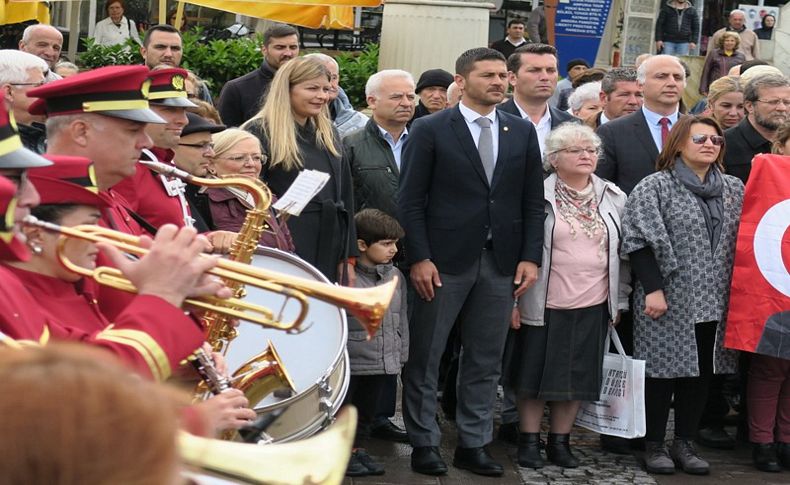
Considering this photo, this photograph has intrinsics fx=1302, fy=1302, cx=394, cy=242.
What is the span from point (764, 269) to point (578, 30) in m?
11.0

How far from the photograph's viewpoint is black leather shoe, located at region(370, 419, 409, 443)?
24.0ft

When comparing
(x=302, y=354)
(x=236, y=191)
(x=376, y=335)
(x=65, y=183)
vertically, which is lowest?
(x=376, y=335)

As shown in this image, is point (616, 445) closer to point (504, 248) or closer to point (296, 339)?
point (504, 248)

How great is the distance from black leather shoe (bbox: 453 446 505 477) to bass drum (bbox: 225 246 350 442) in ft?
6.17

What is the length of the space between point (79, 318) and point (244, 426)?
51 centimetres

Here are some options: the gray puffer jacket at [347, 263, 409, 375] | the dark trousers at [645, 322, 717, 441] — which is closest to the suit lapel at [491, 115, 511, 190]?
the gray puffer jacket at [347, 263, 409, 375]

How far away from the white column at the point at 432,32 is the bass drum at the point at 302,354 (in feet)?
25.0

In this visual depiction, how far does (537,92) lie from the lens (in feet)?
25.8

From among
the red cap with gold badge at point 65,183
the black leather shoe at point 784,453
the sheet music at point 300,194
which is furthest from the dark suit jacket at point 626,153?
the red cap with gold badge at point 65,183

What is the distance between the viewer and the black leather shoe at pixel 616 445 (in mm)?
7290

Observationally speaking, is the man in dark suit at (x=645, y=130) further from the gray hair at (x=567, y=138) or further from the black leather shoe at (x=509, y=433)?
the black leather shoe at (x=509, y=433)

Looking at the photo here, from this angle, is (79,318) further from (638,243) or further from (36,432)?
(638,243)

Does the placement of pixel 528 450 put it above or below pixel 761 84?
below

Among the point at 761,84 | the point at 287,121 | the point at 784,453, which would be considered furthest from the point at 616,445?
A: the point at 287,121
